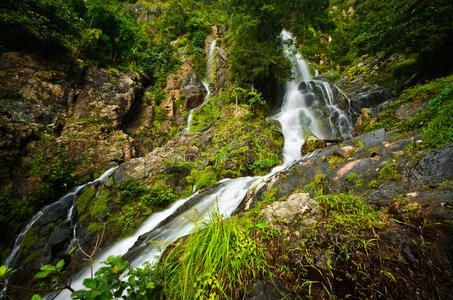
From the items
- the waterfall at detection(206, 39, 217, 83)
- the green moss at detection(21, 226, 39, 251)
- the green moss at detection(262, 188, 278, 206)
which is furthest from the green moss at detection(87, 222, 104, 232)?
the waterfall at detection(206, 39, 217, 83)

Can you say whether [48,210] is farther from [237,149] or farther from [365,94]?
[365,94]

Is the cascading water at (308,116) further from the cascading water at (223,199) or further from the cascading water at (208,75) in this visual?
the cascading water at (208,75)

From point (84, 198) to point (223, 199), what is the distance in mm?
6123

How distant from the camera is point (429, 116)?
14.6 ft

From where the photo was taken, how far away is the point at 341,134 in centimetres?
903

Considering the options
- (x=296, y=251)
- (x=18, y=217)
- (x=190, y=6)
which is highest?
(x=190, y=6)

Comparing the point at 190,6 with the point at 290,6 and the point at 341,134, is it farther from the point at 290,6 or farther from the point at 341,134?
the point at 341,134

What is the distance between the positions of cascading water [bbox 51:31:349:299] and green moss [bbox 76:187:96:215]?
2.46 metres

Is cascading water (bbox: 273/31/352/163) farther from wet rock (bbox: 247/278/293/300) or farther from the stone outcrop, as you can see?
wet rock (bbox: 247/278/293/300)

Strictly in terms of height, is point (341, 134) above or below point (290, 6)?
below

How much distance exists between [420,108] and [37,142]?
15976mm

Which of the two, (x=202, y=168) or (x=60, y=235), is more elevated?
(x=202, y=168)

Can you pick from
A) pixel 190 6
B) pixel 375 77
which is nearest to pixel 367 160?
pixel 375 77

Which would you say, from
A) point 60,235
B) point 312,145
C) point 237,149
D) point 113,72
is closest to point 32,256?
point 60,235
